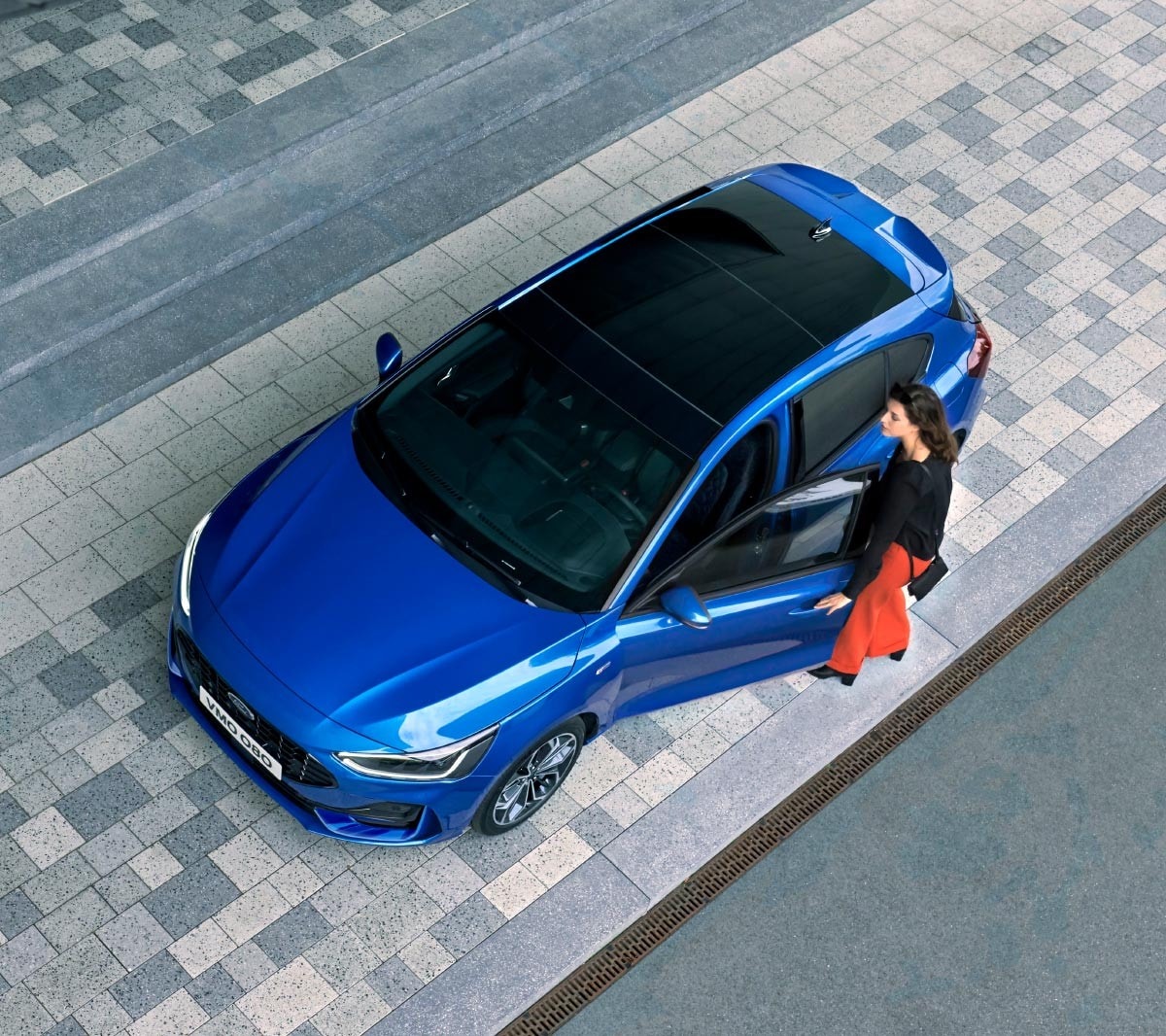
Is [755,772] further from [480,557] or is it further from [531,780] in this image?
[480,557]

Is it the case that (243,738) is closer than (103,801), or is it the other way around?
(243,738)

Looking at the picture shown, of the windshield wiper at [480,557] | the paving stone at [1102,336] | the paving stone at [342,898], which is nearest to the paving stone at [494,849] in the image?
the paving stone at [342,898]

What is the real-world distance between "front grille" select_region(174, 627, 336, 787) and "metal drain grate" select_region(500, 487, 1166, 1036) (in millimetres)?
1337

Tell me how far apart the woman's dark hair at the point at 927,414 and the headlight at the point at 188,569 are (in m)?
3.08

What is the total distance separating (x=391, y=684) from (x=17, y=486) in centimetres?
299

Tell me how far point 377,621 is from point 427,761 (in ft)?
1.99

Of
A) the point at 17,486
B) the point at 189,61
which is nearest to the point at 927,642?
the point at 17,486

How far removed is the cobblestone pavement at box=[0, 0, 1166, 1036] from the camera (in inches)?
253

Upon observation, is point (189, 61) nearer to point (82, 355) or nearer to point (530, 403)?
point (82, 355)

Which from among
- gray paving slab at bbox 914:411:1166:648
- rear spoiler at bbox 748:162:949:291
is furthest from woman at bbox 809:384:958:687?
rear spoiler at bbox 748:162:949:291

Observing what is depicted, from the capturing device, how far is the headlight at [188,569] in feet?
21.1

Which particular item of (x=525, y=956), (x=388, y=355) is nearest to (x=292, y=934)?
(x=525, y=956)

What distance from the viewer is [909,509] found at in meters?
6.61

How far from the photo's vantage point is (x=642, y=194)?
990 centimetres
